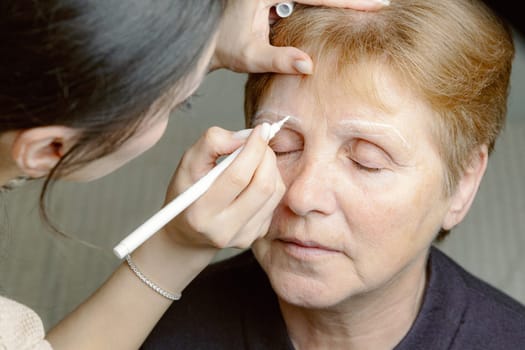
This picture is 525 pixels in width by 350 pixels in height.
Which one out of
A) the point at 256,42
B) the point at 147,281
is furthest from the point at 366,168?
the point at 147,281

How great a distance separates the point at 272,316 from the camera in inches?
55.6

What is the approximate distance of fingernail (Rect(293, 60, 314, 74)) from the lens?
3.77 ft

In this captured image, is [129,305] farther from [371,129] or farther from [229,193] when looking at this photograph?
[371,129]

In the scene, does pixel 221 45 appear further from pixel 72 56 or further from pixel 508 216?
pixel 508 216

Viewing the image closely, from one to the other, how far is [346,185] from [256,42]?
264 millimetres

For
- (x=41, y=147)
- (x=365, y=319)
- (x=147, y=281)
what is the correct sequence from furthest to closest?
(x=365, y=319) < (x=147, y=281) < (x=41, y=147)

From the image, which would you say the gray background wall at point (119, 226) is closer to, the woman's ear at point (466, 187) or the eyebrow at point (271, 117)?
the woman's ear at point (466, 187)

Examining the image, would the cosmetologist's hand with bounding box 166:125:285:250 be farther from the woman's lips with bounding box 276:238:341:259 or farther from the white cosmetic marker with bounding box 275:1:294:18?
the white cosmetic marker with bounding box 275:1:294:18

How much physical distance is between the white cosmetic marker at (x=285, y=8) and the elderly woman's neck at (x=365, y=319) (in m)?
0.47

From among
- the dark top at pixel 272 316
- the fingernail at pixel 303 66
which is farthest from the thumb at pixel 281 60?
the dark top at pixel 272 316

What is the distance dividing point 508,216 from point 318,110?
1058mm

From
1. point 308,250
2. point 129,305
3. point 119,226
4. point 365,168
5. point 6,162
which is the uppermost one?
point 6,162

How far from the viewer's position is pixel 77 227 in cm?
197

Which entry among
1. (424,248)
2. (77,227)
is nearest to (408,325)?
(424,248)
